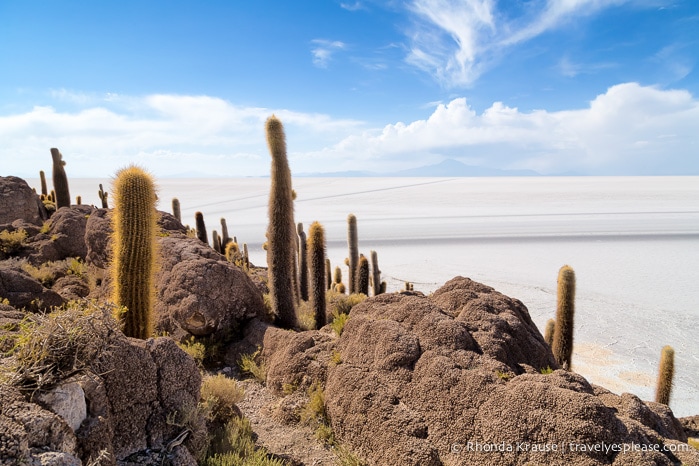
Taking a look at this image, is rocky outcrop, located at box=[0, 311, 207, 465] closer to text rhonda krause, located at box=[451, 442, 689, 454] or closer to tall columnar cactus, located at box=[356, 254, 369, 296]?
text rhonda krause, located at box=[451, 442, 689, 454]

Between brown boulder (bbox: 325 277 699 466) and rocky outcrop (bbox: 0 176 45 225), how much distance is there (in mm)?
15681

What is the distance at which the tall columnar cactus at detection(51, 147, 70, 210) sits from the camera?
51.8 feet

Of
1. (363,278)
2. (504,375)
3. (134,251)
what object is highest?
(134,251)

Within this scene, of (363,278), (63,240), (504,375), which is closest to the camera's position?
(504,375)

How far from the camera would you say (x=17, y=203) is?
607 inches

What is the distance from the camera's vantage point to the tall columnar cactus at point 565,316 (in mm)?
7734

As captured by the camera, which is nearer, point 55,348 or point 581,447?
point 55,348

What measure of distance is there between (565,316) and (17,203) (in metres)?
18.1

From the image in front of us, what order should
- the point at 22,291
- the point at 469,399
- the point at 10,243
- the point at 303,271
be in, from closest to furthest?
the point at 469,399
the point at 22,291
the point at 10,243
the point at 303,271

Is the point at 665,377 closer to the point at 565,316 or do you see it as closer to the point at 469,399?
the point at 565,316

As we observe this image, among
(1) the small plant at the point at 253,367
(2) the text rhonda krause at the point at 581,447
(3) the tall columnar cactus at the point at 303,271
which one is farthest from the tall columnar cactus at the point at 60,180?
(2) the text rhonda krause at the point at 581,447

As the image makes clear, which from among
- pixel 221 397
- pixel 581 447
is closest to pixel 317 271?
pixel 221 397

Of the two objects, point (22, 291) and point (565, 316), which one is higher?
point (22, 291)

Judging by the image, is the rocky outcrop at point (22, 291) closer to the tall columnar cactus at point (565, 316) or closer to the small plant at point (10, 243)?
the small plant at point (10, 243)
